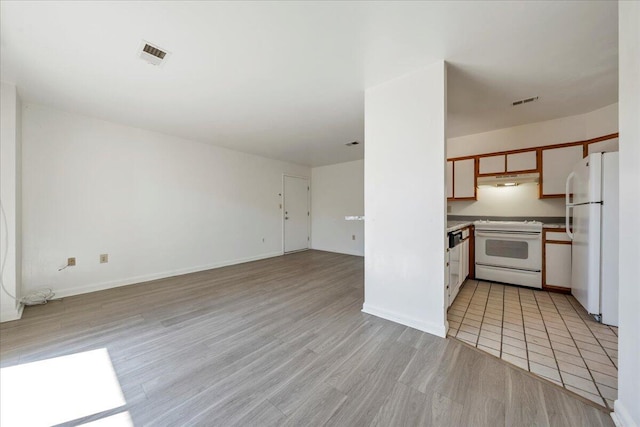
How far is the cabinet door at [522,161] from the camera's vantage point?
3.19 meters

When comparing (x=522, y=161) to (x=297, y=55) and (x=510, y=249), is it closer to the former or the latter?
(x=510, y=249)

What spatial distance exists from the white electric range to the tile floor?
10.1 inches

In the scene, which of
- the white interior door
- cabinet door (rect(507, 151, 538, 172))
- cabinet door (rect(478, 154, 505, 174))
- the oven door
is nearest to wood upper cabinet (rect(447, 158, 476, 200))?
cabinet door (rect(478, 154, 505, 174))

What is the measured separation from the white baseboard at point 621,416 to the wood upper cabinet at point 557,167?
2.80 m

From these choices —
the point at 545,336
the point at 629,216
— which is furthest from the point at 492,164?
the point at 629,216

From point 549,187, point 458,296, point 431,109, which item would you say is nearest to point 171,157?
point 431,109

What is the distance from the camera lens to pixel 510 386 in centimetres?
139

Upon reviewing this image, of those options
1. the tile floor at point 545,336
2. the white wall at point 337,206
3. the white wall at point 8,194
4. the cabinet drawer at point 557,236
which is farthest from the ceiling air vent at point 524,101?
the white wall at point 8,194


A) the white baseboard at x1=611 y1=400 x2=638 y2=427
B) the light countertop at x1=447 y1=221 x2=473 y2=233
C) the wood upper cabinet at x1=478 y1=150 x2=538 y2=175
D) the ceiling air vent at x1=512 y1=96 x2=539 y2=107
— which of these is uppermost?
the ceiling air vent at x1=512 y1=96 x2=539 y2=107

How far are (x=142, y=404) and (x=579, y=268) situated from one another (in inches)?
161

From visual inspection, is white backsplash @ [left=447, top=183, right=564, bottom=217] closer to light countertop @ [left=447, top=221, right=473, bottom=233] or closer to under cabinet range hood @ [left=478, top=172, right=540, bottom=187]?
under cabinet range hood @ [left=478, top=172, right=540, bottom=187]

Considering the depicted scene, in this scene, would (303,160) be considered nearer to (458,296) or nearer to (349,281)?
(349,281)

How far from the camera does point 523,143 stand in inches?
133

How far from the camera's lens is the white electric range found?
118 inches
